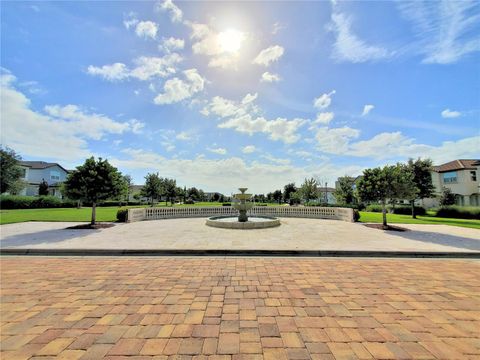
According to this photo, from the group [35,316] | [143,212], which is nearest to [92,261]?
[35,316]

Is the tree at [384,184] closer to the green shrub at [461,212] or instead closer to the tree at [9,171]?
the green shrub at [461,212]

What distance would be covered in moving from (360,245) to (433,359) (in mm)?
6587

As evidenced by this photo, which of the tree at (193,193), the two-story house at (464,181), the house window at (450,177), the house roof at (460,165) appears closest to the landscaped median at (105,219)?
the two-story house at (464,181)

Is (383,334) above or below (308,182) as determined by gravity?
below

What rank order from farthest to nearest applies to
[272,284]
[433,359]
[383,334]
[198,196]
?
[198,196] → [272,284] → [383,334] → [433,359]

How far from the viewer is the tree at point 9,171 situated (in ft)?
89.1

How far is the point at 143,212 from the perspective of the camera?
62.2ft

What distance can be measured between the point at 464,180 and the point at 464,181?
0.16 m

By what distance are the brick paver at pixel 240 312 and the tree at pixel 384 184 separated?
26.9 ft

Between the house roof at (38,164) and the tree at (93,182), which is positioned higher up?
the house roof at (38,164)

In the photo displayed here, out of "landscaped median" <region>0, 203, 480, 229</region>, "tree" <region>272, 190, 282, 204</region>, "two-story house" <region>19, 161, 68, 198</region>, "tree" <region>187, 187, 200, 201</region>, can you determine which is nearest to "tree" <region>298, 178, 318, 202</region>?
"landscaped median" <region>0, 203, 480, 229</region>

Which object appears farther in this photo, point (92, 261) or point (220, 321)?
point (92, 261)

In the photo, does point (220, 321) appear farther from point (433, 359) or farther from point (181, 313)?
point (433, 359)

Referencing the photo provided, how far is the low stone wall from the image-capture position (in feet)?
62.7
